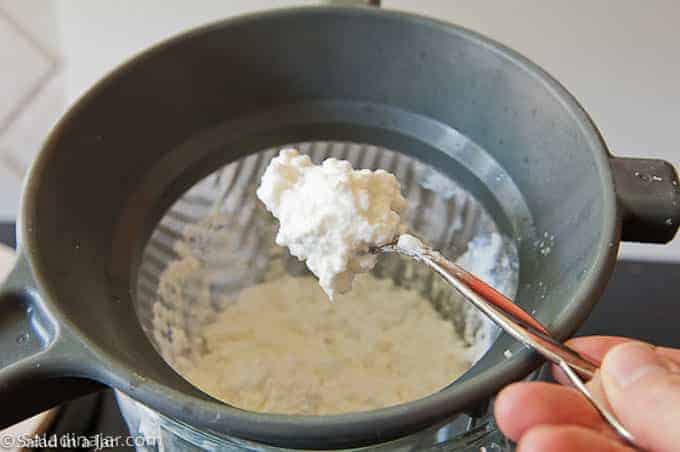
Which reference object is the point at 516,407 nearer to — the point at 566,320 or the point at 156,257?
the point at 566,320

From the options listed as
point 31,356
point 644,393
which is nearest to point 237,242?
point 31,356

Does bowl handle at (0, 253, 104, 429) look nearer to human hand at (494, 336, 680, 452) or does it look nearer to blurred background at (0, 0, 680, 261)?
human hand at (494, 336, 680, 452)

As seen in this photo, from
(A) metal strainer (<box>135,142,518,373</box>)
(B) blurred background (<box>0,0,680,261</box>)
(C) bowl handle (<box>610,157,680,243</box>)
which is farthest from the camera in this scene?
(B) blurred background (<box>0,0,680,261</box>)

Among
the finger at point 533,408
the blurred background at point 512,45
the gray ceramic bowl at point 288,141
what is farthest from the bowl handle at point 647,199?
the blurred background at point 512,45

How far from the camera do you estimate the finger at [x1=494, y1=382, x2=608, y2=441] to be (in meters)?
0.33

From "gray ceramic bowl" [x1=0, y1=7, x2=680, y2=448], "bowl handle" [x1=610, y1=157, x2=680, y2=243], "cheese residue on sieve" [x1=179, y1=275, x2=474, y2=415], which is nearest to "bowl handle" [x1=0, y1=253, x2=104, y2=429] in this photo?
"gray ceramic bowl" [x1=0, y1=7, x2=680, y2=448]

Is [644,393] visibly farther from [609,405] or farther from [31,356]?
[31,356]

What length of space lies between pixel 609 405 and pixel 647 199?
5.0 inches

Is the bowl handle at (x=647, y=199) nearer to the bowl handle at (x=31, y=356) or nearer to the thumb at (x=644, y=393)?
the thumb at (x=644, y=393)

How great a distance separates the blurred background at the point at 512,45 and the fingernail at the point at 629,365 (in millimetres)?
371

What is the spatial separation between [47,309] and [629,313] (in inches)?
20.2

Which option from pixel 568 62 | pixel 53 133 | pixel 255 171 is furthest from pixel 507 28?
pixel 53 133

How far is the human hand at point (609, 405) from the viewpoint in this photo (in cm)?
31

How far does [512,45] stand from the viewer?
0.65 meters
